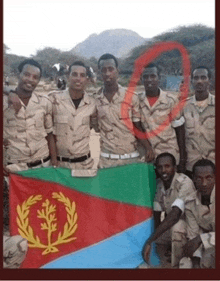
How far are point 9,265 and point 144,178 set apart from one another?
5.27 ft

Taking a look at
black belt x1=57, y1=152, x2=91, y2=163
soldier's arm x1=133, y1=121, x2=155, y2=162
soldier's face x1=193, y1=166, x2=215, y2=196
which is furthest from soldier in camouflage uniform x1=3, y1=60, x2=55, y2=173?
soldier's face x1=193, y1=166, x2=215, y2=196

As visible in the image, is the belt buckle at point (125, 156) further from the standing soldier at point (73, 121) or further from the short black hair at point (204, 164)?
the short black hair at point (204, 164)

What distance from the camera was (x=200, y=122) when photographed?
205 inches

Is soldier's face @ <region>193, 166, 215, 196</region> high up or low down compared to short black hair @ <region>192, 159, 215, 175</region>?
down

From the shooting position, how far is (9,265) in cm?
505

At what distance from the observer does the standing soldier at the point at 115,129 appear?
204 inches

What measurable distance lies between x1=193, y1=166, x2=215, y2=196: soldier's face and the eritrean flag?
1.72ft

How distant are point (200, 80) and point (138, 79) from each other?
0.62 m

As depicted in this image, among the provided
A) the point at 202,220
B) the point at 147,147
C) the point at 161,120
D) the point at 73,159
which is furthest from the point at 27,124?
the point at 202,220

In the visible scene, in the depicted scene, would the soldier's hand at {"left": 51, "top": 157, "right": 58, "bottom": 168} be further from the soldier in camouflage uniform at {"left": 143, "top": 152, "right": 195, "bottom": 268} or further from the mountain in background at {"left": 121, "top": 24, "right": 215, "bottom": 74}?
the mountain in background at {"left": 121, "top": 24, "right": 215, "bottom": 74}

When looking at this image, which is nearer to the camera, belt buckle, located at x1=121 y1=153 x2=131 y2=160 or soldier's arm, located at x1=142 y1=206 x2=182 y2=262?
soldier's arm, located at x1=142 y1=206 x2=182 y2=262

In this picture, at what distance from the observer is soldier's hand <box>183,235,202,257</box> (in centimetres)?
482

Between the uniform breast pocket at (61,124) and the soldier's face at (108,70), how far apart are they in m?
0.57

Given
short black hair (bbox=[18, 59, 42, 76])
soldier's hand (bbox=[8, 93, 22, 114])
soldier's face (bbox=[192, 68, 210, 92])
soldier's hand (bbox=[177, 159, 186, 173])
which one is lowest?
soldier's hand (bbox=[177, 159, 186, 173])
